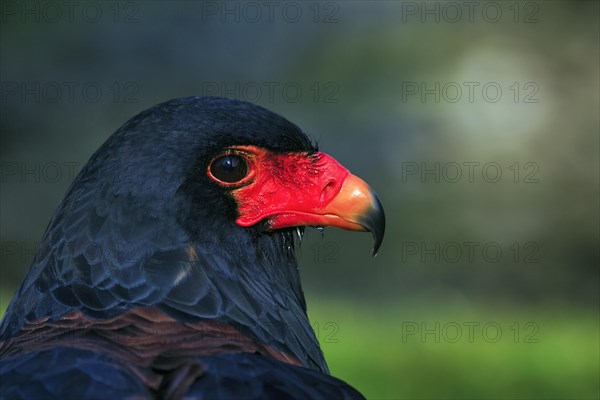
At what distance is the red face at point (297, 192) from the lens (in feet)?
11.1

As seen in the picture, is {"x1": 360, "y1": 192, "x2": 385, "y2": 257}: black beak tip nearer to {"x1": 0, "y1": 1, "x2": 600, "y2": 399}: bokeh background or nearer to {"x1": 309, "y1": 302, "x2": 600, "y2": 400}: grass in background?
{"x1": 309, "y1": 302, "x2": 600, "y2": 400}: grass in background

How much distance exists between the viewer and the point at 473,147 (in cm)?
1460

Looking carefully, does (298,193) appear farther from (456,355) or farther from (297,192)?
(456,355)

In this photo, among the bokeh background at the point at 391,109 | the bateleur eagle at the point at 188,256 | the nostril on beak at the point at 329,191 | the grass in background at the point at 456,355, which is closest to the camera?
the bateleur eagle at the point at 188,256

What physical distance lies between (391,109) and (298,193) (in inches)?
455

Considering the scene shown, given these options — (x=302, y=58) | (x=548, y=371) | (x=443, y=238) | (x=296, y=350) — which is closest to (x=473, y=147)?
(x=443, y=238)

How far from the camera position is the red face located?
3381mm

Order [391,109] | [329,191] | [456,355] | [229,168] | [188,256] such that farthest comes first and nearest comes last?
[391,109] → [456,355] → [329,191] → [229,168] → [188,256]

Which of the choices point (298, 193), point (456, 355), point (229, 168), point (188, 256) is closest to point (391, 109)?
point (456, 355)

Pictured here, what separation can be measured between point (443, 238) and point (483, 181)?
1.35 m

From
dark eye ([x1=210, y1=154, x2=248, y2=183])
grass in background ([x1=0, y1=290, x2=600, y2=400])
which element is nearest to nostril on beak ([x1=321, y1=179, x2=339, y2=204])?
dark eye ([x1=210, y1=154, x2=248, y2=183])

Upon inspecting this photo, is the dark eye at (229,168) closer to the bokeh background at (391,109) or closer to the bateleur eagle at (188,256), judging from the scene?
the bateleur eagle at (188,256)

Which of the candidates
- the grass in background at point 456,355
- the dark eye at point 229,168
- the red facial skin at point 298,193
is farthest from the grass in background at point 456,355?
the dark eye at point 229,168

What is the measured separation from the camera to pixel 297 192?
347 centimetres
